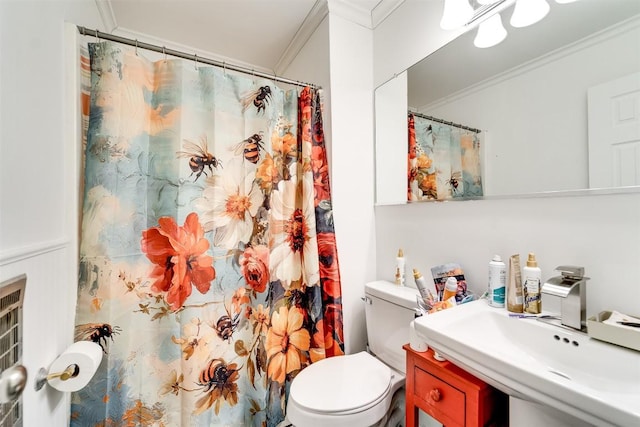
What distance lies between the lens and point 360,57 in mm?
1515

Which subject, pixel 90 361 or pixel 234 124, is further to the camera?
pixel 234 124

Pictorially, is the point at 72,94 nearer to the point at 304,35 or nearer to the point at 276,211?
the point at 276,211

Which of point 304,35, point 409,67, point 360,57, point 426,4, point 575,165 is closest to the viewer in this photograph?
point 575,165

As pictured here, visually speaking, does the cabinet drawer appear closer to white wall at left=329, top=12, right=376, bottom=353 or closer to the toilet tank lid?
the toilet tank lid

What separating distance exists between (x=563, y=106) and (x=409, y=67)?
0.72 m

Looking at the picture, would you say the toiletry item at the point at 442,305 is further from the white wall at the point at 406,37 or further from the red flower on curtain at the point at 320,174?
the white wall at the point at 406,37

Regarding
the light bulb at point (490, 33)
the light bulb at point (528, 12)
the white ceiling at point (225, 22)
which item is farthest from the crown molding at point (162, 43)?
the light bulb at point (528, 12)

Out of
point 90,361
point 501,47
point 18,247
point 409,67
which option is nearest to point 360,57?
point 409,67

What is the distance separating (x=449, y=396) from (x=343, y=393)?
1.39ft

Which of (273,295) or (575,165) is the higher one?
(575,165)

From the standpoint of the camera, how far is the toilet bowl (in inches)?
36.5

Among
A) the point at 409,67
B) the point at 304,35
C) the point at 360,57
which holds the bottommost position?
the point at 409,67

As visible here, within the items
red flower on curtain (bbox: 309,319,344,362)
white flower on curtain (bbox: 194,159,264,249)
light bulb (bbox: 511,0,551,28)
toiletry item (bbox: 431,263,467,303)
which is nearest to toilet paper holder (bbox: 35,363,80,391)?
white flower on curtain (bbox: 194,159,264,249)

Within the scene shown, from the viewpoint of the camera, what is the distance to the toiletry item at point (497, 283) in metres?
0.90
